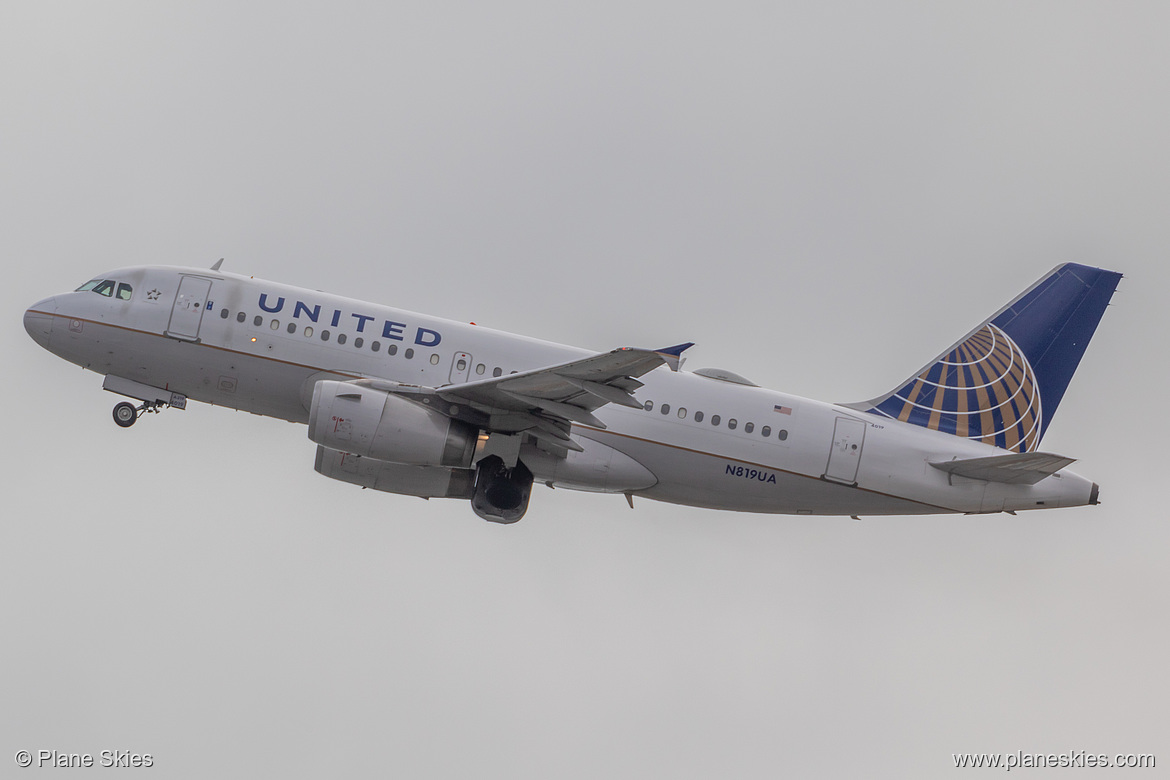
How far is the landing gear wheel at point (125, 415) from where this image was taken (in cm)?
3075

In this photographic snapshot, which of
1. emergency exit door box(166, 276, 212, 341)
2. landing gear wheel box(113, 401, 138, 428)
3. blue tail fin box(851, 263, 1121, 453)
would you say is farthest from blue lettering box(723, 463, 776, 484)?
landing gear wheel box(113, 401, 138, 428)

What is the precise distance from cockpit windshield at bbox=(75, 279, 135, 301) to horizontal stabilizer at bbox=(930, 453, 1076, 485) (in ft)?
69.8

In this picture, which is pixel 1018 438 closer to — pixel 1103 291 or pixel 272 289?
pixel 1103 291

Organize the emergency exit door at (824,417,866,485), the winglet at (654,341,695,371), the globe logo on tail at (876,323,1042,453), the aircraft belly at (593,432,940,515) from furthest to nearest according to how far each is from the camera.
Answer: the globe logo on tail at (876,323,1042,453), the emergency exit door at (824,417,866,485), the aircraft belly at (593,432,940,515), the winglet at (654,341,695,371)

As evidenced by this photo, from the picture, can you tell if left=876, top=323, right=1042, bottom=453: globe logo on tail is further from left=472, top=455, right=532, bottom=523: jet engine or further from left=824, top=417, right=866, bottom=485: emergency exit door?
left=472, top=455, right=532, bottom=523: jet engine

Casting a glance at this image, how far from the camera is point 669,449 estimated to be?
2998cm

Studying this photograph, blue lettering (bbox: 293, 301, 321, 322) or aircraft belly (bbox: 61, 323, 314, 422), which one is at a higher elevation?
blue lettering (bbox: 293, 301, 321, 322)

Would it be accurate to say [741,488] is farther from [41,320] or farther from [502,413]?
[41,320]

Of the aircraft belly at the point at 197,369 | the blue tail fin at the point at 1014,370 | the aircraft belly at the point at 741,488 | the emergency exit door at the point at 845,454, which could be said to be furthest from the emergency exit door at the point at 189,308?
the blue tail fin at the point at 1014,370

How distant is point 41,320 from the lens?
102ft

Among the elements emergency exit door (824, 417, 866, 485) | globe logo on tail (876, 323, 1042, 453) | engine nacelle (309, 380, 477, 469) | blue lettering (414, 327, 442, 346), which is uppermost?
globe logo on tail (876, 323, 1042, 453)

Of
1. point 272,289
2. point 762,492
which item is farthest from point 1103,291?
point 272,289

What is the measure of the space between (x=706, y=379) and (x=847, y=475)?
435cm

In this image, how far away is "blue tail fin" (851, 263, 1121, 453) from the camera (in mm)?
32406
